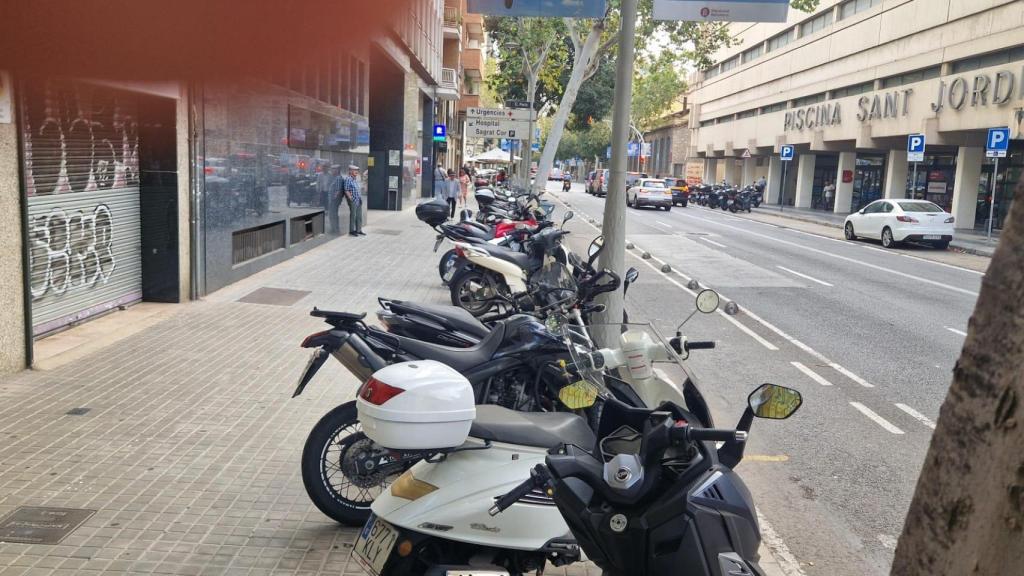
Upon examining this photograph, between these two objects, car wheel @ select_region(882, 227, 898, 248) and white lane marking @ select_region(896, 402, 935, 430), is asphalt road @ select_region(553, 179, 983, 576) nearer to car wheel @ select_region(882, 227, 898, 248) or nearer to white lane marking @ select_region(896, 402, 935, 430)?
white lane marking @ select_region(896, 402, 935, 430)

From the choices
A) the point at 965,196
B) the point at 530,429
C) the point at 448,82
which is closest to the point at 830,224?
the point at 965,196

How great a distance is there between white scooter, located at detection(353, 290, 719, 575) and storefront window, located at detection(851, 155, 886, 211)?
44824 millimetres

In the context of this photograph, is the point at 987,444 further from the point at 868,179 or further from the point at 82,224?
the point at 868,179

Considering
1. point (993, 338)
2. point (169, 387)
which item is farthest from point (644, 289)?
point (993, 338)

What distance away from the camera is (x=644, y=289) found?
14.7 m

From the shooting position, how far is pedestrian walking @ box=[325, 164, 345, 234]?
1867 cm

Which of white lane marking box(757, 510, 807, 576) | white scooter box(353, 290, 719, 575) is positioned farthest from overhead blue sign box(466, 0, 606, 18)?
white scooter box(353, 290, 719, 575)

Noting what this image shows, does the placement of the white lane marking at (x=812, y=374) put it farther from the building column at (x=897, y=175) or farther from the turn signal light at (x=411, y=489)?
the building column at (x=897, y=175)

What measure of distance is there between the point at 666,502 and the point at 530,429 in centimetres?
110

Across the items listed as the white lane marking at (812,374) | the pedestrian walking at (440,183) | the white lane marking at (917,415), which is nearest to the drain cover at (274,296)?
the white lane marking at (812,374)

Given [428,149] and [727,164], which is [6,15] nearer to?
[428,149]

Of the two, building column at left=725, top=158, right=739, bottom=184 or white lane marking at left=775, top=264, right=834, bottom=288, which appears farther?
building column at left=725, top=158, right=739, bottom=184

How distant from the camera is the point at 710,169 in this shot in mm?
73250

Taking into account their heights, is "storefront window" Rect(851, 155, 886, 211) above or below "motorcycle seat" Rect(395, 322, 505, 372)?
Answer: above
